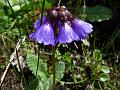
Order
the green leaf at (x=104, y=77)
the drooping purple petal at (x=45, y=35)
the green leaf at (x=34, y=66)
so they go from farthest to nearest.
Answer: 1. the green leaf at (x=104, y=77)
2. the green leaf at (x=34, y=66)
3. the drooping purple petal at (x=45, y=35)

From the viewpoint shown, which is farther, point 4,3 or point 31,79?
point 4,3

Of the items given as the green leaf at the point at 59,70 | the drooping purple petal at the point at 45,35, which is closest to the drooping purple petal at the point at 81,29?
the drooping purple petal at the point at 45,35

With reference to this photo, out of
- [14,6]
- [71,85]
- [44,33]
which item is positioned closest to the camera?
[44,33]

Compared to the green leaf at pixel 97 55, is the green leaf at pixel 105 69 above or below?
below

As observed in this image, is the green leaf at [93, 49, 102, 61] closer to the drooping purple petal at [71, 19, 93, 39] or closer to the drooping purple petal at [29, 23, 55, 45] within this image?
the drooping purple petal at [71, 19, 93, 39]

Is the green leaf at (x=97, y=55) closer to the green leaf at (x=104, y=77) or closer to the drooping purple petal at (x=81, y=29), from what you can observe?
the green leaf at (x=104, y=77)

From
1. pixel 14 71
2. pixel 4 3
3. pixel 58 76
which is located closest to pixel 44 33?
pixel 58 76

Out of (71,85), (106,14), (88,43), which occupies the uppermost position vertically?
(106,14)

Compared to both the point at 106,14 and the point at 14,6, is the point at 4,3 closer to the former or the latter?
the point at 14,6
